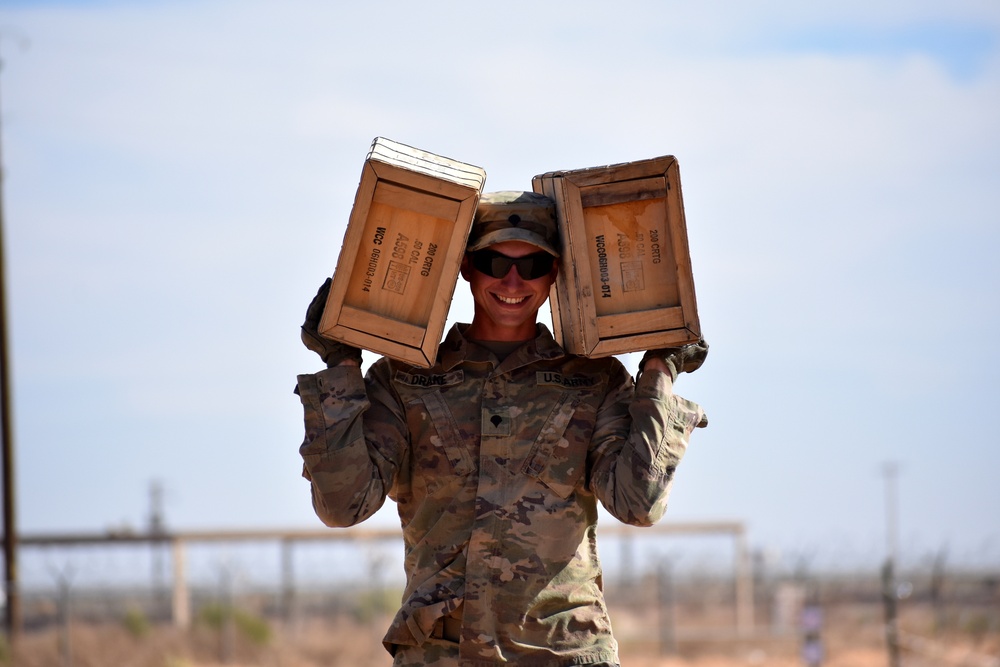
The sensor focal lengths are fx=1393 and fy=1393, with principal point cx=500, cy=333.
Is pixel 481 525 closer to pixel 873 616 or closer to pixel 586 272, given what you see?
pixel 586 272

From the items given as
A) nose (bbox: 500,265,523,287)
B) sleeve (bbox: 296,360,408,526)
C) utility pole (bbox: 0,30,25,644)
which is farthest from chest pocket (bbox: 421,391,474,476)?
utility pole (bbox: 0,30,25,644)

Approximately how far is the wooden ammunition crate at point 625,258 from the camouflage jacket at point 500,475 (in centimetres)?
16

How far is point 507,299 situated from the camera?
4.74m

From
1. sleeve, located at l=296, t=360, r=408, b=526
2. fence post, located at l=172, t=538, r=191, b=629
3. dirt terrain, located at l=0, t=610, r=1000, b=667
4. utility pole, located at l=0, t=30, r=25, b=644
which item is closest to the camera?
sleeve, located at l=296, t=360, r=408, b=526

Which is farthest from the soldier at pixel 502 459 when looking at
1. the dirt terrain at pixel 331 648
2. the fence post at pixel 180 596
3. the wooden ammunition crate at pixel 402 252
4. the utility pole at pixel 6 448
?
the fence post at pixel 180 596

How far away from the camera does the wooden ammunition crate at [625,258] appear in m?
4.62

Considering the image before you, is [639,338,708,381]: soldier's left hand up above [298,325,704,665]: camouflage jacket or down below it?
above

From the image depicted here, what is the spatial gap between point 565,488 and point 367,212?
1121mm

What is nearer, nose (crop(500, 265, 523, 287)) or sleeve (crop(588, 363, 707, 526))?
sleeve (crop(588, 363, 707, 526))

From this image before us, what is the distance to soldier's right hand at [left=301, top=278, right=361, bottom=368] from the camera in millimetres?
4617

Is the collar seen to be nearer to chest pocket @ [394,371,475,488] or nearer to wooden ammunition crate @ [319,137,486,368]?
chest pocket @ [394,371,475,488]

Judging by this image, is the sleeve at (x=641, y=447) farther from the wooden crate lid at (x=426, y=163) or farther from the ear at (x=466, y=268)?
the wooden crate lid at (x=426, y=163)

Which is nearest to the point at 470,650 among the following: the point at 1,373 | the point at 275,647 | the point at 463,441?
the point at 463,441

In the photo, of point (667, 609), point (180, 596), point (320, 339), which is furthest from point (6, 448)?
point (320, 339)
